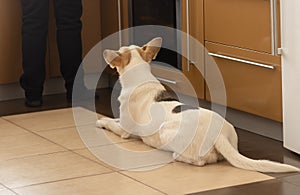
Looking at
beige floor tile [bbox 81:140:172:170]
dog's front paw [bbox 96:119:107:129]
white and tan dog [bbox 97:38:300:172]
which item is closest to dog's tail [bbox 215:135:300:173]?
white and tan dog [bbox 97:38:300:172]

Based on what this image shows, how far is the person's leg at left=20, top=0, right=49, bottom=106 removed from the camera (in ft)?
14.3

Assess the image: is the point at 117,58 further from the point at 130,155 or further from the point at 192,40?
the point at 192,40

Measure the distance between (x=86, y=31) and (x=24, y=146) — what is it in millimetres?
1405

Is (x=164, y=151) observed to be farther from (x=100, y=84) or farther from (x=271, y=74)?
(x=100, y=84)

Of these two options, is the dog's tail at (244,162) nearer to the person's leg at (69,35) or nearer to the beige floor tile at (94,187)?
the beige floor tile at (94,187)

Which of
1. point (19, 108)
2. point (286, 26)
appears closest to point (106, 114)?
point (19, 108)

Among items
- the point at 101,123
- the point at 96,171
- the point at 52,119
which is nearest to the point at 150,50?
the point at 101,123

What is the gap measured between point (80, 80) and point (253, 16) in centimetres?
153

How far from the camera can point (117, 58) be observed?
3.41 metres

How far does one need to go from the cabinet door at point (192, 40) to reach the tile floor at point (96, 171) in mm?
377

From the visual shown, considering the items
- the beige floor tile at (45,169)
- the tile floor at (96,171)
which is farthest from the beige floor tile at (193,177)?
the beige floor tile at (45,169)

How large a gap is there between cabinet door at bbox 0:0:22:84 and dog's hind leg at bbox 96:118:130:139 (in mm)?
965

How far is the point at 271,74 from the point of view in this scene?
3.38 meters

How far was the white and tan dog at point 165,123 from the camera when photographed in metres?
3.05
